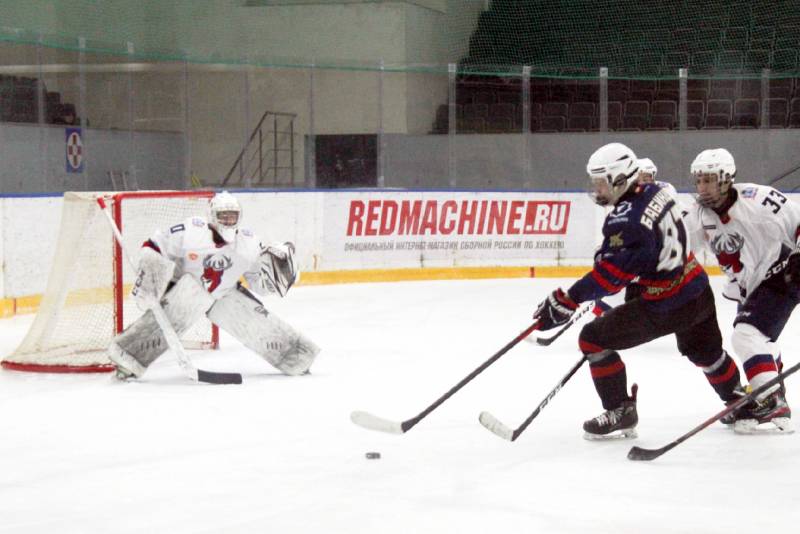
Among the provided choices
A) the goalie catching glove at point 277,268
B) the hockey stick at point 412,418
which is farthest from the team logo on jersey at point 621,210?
the goalie catching glove at point 277,268

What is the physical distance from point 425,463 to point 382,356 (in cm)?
237

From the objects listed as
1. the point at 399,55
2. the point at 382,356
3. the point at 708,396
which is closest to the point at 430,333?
the point at 382,356

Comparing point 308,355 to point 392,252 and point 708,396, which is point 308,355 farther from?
point 392,252

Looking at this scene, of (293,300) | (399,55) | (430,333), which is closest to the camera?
(430,333)

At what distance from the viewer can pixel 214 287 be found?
17.9ft

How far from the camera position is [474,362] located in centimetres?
595

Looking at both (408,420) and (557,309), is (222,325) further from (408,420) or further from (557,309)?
(557,309)

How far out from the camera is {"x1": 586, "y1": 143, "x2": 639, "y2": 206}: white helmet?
3.73 metres

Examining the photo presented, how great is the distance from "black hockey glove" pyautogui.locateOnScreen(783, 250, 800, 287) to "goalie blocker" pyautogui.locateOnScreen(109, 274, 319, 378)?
2.27 metres

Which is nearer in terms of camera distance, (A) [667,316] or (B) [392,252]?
(A) [667,316]

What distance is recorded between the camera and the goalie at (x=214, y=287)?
208 inches

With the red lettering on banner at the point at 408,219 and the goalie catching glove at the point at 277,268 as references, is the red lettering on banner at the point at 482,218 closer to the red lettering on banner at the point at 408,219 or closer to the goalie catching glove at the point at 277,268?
the red lettering on banner at the point at 408,219

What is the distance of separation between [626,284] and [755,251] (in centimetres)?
70

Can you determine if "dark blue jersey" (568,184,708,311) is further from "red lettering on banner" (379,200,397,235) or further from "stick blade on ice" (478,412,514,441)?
"red lettering on banner" (379,200,397,235)
